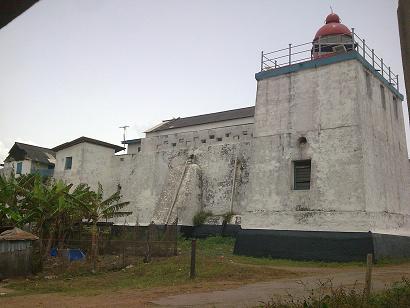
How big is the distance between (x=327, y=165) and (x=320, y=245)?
3.18 metres

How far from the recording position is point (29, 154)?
34.0m

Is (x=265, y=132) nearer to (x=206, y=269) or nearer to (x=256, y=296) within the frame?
(x=206, y=269)

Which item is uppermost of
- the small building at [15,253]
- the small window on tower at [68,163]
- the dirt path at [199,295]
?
the small window on tower at [68,163]

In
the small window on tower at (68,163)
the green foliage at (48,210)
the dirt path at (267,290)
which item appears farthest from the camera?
the small window on tower at (68,163)

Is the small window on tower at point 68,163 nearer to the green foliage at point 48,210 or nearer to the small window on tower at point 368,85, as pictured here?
the green foliage at point 48,210

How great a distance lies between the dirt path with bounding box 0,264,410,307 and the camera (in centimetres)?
875

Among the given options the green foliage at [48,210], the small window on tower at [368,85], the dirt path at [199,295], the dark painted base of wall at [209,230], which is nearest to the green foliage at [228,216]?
the dark painted base of wall at [209,230]

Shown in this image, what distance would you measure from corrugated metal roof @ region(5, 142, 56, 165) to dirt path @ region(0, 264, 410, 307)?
25398 mm

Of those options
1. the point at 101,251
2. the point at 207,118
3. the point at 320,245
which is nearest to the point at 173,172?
the point at 207,118

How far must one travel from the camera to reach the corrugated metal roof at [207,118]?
96.2 feet

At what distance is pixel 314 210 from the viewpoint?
16719mm

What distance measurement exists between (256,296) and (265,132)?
10722 mm

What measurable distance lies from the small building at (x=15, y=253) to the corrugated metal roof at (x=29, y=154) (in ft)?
68.6

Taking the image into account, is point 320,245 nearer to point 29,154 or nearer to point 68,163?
point 68,163
